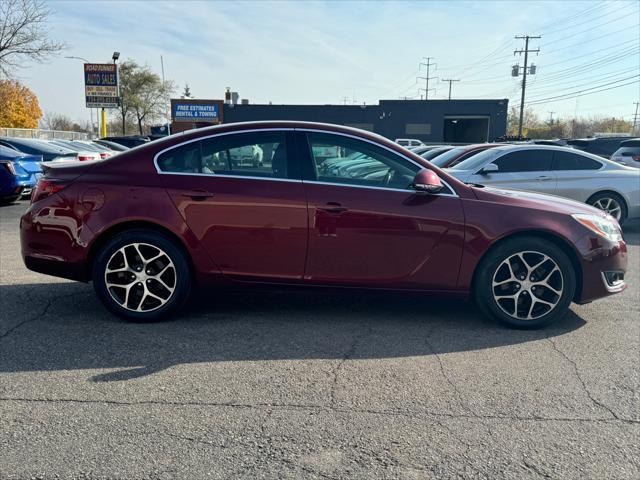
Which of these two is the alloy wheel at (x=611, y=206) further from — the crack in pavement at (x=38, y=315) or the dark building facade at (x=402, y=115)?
the dark building facade at (x=402, y=115)

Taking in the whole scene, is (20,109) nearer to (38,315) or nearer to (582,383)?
(38,315)

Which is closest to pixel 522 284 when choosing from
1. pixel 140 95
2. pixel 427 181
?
pixel 427 181

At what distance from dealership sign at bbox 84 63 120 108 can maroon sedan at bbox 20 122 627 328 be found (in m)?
32.6

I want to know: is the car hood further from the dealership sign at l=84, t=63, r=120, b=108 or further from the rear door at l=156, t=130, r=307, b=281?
the dealership sign at l=84, t=63, r=120, b=108

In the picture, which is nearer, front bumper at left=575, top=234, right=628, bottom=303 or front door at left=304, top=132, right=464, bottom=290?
front door at left=304, top=132, right=464, bottom=290

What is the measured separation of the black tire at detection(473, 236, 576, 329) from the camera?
4121 millimetres

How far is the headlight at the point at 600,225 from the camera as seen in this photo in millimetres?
4229

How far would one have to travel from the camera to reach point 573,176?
28.8ft

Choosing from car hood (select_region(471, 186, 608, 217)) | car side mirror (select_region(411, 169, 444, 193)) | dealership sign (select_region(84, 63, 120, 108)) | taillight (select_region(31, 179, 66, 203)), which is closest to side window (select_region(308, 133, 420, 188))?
car side mirror (select_region(411, 169, 444, 193))

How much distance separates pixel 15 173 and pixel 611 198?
11916 millimetres

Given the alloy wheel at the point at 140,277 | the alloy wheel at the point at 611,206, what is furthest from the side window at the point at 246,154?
the alloy wheel at the point at 611,206

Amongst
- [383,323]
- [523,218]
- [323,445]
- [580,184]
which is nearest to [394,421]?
[323,445]

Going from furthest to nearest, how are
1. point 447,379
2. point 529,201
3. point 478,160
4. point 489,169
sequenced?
point 478,160 → point 489,169 → point 529,201 → point 447,379

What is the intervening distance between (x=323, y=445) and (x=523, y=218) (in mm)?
2608
